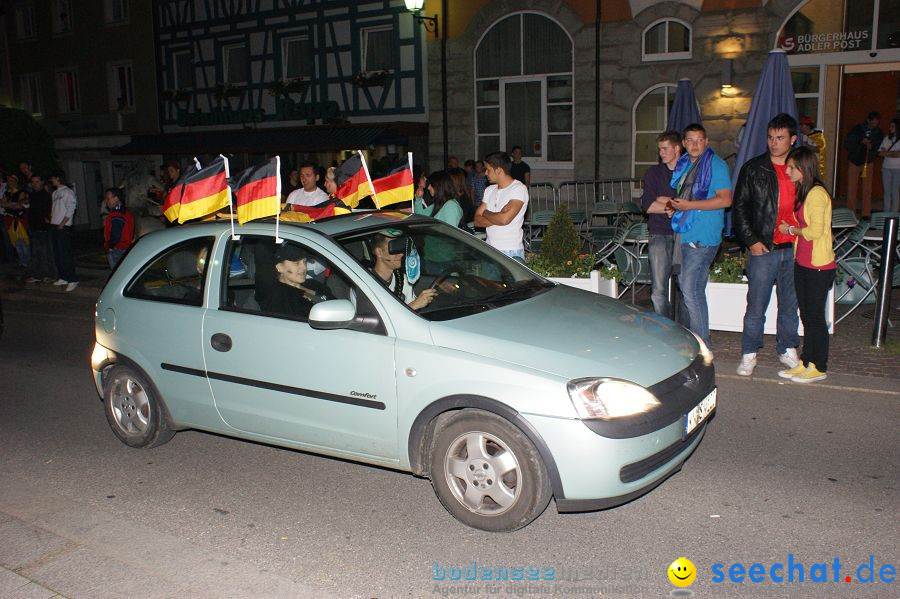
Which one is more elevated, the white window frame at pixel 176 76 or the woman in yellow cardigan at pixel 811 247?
the white window frame at pixel 176 76

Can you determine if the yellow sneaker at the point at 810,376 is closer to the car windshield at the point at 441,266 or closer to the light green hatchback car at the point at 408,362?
the light green hatchback car at the point at 408,362

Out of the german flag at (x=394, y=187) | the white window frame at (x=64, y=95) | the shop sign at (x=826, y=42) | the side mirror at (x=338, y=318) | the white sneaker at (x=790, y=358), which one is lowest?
the white sneaker at (x=790, y=358)

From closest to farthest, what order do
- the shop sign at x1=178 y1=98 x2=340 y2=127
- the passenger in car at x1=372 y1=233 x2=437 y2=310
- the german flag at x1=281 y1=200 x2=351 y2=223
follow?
the passenger in car at x1=372 y1=233 x2=437 y2=310 → the german flag at x1=281 y1=200 x2=351 y2=223 → the shop sign at x1=178 y1=98 x2=340 y2=127

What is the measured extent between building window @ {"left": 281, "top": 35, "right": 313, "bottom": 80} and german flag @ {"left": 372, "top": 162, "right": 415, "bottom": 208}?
16.6m

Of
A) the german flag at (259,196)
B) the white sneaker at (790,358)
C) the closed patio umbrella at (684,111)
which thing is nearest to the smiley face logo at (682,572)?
the german flag at (259,196)

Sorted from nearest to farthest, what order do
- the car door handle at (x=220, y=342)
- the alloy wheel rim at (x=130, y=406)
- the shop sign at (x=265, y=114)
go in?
the car door handle at (x=220, y=342) → the alloy wheel rim at (x=130, y=406) → the shop sign at (x=265, y=114)

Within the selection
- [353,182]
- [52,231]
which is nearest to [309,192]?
[353,182]

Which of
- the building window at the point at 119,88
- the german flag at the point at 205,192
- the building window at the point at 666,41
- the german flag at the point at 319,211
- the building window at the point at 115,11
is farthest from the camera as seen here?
the building window at the point at 119,88

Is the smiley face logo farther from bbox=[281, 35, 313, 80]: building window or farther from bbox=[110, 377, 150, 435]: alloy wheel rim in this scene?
bbox=[281, 35, 313, 80]: building window

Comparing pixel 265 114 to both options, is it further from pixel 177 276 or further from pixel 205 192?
pixel 177 276

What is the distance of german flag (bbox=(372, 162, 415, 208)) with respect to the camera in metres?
7.48

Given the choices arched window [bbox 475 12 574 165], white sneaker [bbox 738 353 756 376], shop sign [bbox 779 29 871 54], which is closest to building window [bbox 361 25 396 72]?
arched window [bbox 475 12 574 165]

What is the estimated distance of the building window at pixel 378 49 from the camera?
2133cm

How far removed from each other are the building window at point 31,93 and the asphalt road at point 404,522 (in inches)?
1175
